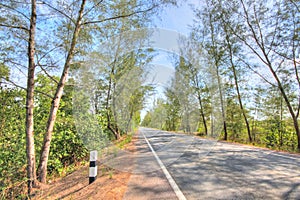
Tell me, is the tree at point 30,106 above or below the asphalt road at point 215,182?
above

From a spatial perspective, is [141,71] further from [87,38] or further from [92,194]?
[92,194]

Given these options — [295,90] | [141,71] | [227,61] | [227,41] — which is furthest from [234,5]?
[141,71]

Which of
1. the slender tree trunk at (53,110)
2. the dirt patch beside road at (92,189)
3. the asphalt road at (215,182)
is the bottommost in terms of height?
the dirt patch beside road at (92,189)

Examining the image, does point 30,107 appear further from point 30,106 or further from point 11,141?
point 11,141

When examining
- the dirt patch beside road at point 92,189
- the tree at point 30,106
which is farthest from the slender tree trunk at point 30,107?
the dirt patch beside road at point 92,189

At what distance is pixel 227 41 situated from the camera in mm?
12844

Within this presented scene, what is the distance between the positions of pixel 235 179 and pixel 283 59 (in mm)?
10804

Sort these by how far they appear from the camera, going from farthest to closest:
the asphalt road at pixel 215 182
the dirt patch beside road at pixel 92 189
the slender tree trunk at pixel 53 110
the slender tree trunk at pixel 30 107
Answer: the slender tree trunk at pixel 53 110 → the slender tree trunk at pixel 30 107 → the dirt patch beside road at pixel 92 189 → the asphalt road at pixel 215 182

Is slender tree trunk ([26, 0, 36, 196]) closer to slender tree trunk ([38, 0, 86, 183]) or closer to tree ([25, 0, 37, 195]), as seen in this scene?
tree ([25, 0, 37, 195])

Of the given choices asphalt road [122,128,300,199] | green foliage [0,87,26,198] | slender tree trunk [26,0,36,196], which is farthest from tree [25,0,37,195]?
asphalt road [122,128,300,199]

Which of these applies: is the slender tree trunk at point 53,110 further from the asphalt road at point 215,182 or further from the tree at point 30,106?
the asphalt road at point 215,182

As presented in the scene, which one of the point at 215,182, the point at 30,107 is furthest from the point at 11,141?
the point at 215,182

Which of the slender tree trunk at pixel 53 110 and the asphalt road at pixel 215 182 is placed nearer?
the asphalt road at pixel 215 182

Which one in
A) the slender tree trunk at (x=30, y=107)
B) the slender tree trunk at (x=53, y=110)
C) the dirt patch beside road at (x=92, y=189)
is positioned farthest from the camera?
the slender tree trunk at (x=53, y=110)
